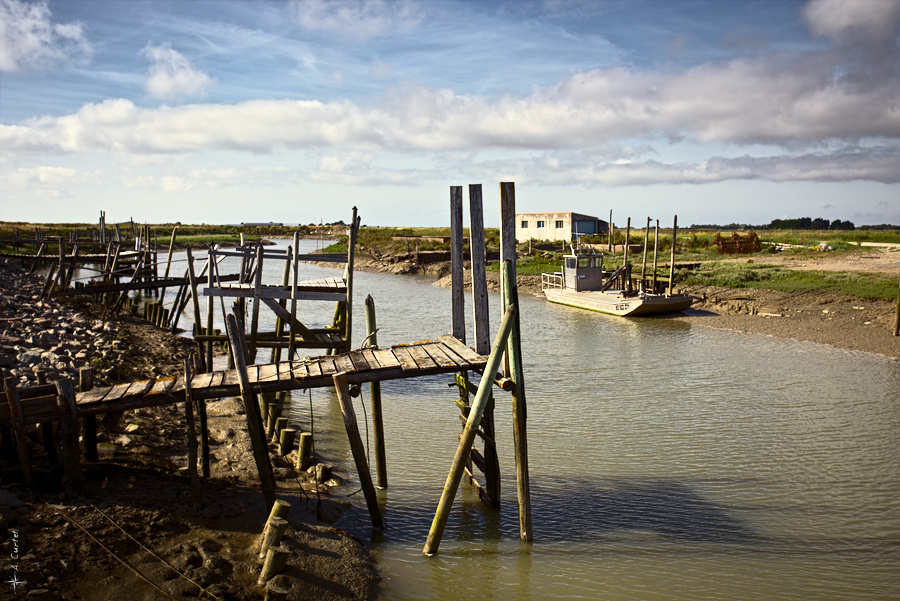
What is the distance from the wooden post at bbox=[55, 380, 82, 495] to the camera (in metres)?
6.62

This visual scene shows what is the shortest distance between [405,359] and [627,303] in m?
20.4

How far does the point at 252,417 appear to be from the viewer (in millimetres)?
7066

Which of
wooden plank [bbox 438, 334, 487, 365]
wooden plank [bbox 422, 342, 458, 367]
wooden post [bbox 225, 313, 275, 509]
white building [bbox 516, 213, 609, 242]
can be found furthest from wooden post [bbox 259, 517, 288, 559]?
white building [bbox 516, 213, 609, 242]

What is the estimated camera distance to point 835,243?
48625 mm

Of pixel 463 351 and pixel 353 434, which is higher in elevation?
pixel 463 351

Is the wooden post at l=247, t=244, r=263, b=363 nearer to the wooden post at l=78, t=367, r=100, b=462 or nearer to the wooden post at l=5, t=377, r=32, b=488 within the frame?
the wooden post at l=78, t=367, r=100, b=462

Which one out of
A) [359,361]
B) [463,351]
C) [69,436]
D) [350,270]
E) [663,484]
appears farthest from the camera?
[350,270]

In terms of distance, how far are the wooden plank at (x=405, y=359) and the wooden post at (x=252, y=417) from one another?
1.78m

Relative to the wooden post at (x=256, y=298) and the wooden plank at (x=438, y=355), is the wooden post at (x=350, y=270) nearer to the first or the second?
the wooden post at (x=256, y=298)

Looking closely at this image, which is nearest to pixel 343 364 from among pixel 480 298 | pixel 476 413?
pixel 476 413

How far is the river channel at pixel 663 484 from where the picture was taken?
7.11 meters

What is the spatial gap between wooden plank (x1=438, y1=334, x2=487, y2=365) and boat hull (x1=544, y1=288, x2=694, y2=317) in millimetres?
18566

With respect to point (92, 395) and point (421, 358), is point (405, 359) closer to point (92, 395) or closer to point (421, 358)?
point (421, 358)

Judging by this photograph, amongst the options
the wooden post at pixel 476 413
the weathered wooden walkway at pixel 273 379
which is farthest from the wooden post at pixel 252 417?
the wooden post at pixel 476 413
